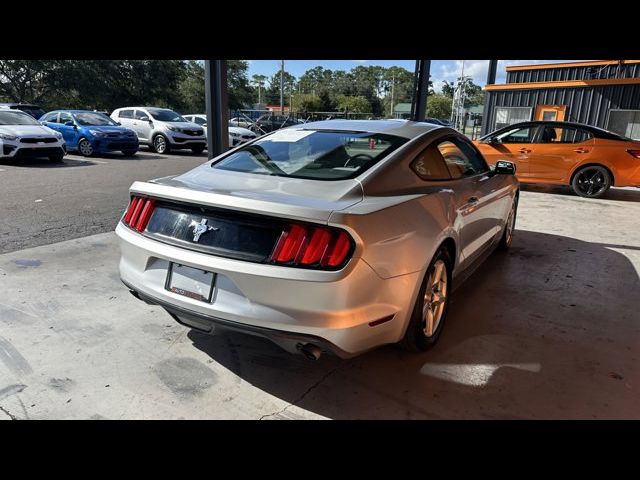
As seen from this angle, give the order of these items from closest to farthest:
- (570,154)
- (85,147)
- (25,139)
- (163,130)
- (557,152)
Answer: (570,154) < (557,152) < (25,139) < (85,147) < (163,130)

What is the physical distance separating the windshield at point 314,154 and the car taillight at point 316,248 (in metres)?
0.69

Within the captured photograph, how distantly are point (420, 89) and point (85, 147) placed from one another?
10.8 metres

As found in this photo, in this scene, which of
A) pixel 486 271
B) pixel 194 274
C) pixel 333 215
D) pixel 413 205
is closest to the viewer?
pixel 333 215

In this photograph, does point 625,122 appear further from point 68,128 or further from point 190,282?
point 68,128

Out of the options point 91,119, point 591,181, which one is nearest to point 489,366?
point 591,181

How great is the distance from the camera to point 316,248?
2229 mm

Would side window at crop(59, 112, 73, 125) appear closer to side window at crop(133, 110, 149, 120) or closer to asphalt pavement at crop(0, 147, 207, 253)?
asphalt pavement at crop(0, 147, 207, 253)

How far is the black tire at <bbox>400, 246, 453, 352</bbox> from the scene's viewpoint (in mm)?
2799

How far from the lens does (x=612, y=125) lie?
46.1ft

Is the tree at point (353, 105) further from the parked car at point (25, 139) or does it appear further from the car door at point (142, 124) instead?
the parked car at point (25, 139)
